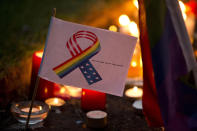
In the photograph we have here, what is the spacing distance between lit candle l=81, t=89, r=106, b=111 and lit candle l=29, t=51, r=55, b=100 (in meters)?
0.42

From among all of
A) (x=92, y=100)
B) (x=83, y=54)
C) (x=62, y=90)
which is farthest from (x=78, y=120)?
(x=83, y=54)

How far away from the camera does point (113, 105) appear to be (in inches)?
128

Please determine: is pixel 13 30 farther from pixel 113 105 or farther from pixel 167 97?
pixel 167 97

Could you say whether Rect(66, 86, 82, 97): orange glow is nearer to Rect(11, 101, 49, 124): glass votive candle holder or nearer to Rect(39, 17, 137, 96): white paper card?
Rect(11, 101, 49, 124): glass votive candle holder

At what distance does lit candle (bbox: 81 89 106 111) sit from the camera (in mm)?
3010

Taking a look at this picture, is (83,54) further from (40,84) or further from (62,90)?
Result: (62,90)

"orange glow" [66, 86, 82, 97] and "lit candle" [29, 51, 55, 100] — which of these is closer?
"lit candle" [29, 51, 55, 100]

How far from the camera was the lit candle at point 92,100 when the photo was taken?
3.01 meters

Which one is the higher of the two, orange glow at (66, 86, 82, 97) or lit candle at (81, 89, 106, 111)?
orange glow at (66, 86, 82, 97)

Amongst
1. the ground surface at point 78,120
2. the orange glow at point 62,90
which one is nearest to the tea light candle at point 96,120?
the ground surface at point 78,120

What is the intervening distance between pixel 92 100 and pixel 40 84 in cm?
58

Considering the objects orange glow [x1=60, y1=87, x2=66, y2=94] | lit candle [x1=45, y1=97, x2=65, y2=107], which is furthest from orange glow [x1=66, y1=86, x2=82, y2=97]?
lit candle [x1=45, y1=97, x2=65, y2=107]

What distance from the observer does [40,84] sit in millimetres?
3117

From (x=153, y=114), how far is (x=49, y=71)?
898 mm
